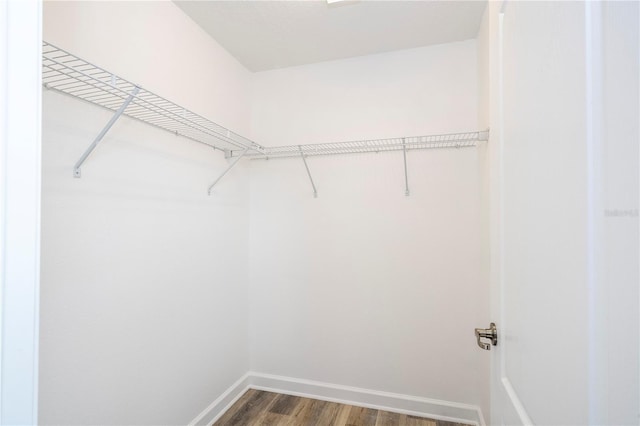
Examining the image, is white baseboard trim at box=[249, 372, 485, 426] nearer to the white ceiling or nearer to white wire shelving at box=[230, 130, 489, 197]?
white wire shelving at box=[230, 130, 489, 197]

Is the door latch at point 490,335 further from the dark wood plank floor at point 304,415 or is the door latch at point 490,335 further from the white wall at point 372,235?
the dark wood plank floor at point 304,415

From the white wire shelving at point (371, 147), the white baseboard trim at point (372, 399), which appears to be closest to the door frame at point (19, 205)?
the white wire shelving at point (371, 147)

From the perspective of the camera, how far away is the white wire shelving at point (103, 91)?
0.94 metres

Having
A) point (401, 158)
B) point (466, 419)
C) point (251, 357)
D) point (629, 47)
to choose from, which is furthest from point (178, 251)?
point (466, 419)

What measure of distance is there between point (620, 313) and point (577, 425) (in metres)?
0.22

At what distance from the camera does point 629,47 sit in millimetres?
372

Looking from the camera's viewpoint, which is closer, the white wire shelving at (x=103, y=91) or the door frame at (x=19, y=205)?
the door frame at (x=19, y=205)

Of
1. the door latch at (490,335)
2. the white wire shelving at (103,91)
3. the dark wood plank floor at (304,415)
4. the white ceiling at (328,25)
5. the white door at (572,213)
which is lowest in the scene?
the dark wood plank floor at (304,415)

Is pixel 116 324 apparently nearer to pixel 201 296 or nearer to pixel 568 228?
pixel 201 296

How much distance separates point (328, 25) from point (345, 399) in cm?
250

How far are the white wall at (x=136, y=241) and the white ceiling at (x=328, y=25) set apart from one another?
7.9 inches

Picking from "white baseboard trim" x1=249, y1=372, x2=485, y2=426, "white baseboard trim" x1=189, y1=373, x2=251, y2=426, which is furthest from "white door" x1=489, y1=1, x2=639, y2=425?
"white baseboard trim" x1=189, y1=373, x2=251, y2=426

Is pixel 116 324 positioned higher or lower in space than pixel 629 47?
lower

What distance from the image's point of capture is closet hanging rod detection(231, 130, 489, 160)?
188 centimetres
